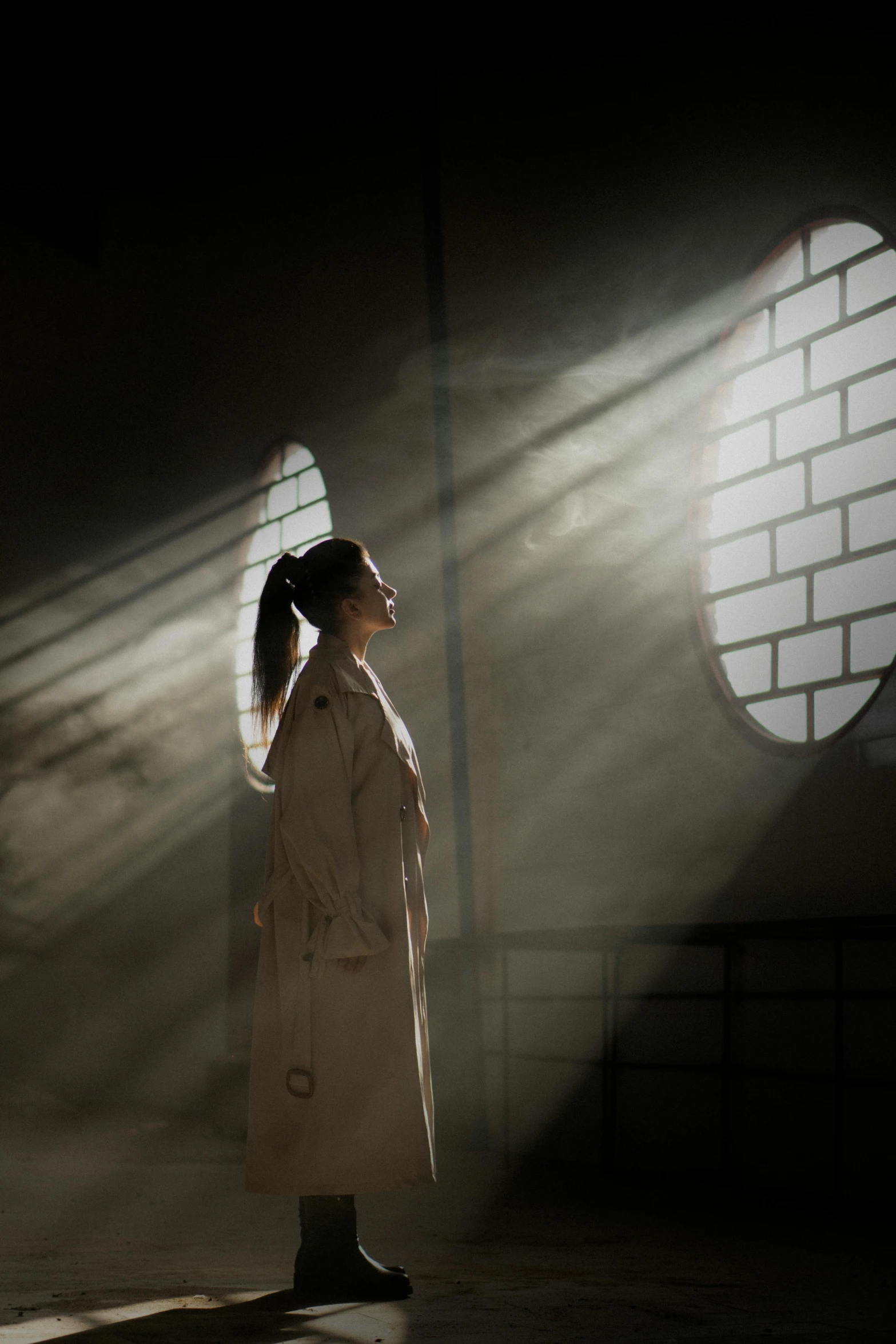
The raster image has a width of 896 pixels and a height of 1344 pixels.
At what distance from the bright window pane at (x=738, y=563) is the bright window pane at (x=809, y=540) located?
0.27 ft

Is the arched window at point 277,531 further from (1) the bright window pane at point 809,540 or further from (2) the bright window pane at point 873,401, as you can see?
(2) the bright window pane at point 873,401

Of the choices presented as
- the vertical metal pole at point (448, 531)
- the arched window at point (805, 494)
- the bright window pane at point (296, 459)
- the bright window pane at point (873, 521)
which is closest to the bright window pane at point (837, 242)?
the arched window at point (805, 494)

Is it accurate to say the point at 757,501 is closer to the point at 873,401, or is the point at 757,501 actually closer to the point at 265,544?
the point at 873,401

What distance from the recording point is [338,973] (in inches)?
94.7

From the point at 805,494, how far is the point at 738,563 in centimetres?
43

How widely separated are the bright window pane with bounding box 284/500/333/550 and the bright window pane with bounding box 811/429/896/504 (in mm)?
3744

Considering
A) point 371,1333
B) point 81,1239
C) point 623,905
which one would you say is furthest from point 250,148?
point 371,1333

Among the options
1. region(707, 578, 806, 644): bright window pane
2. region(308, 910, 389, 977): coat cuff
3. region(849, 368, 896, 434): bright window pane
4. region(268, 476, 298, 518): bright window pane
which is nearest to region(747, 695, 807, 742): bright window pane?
region(707, 578, 806, 644): bright window pane

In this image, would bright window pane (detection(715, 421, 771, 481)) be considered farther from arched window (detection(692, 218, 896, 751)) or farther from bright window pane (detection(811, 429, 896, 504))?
bright window pane (detection(811, 429, 896, 504))

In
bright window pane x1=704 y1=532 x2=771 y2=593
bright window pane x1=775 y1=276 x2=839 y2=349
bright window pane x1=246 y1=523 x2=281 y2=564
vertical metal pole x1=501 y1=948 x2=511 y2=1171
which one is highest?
bright window pane x1=775 y1=276 x2=839 y2=349

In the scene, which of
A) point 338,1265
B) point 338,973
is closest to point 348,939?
point 338,973

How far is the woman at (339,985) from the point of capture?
2.36m

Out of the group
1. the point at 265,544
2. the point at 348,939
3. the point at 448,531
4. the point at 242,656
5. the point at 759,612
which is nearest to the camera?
the point at 348,939

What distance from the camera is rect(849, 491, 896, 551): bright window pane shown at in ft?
14.6
